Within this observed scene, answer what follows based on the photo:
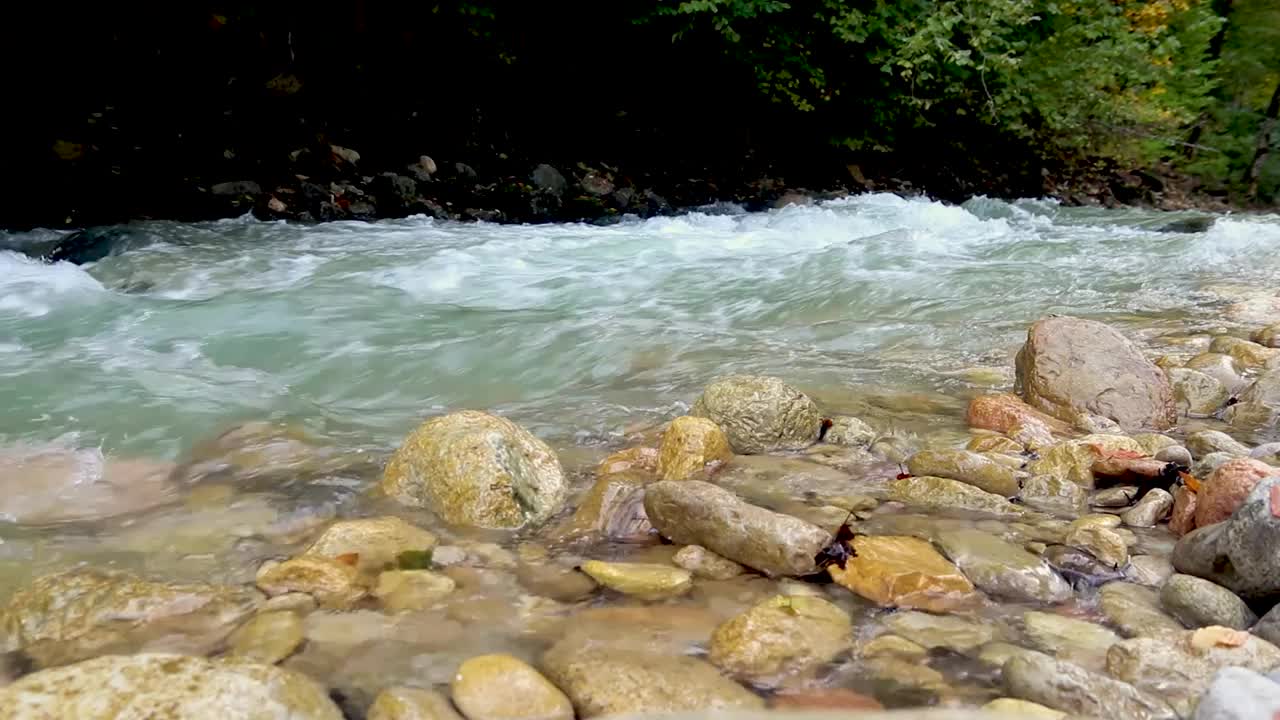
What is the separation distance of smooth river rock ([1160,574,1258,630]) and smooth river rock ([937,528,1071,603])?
0.78 ft

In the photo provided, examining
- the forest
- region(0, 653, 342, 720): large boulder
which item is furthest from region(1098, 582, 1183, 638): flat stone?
the forest

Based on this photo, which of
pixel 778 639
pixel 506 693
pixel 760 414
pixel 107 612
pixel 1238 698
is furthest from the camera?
pixel 760 414

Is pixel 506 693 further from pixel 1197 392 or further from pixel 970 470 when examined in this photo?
pixel 1197 392

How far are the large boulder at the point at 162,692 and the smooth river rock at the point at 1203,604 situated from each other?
191 centimetres

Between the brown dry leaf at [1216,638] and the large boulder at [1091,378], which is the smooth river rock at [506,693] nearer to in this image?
the brown dry leaf at [1216,638]

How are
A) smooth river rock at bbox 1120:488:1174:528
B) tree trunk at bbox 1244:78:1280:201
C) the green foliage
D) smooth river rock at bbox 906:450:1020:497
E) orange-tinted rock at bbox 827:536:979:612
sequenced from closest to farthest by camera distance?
orange-tinted rock at bbox 827:536:979:612 < smooth river rock at bbox 1120:488:1174:528 < smooth river rock at bbox 906:450:1020:497 < the green foliage < tree trunk at bbox 1244:78:1280:201

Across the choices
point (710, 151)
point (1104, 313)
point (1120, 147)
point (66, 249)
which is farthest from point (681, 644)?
point (1120, 147)

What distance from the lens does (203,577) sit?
232cm

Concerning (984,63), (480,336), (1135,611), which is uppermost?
(984,63)

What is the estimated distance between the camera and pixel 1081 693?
1630 mm

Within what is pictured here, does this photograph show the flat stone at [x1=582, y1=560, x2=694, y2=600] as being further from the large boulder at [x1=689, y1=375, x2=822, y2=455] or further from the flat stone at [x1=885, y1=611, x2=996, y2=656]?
Result: the large boulder at [x1=689, y1=375, x2=822, y2=455]

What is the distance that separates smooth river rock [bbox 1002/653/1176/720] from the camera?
1617 millimetres

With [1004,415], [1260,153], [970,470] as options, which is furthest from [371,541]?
[1260,153]

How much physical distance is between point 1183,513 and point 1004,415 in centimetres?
95
